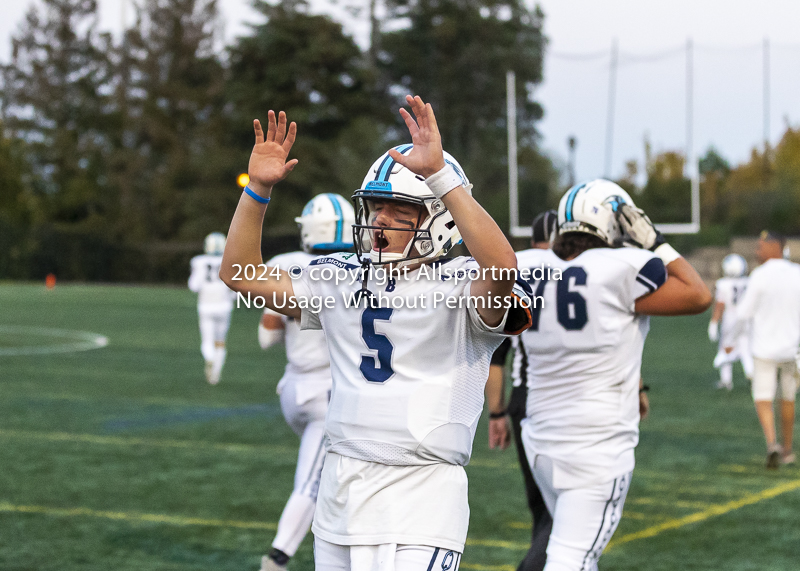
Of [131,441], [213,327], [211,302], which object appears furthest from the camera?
[211,302]

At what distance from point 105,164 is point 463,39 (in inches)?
1009

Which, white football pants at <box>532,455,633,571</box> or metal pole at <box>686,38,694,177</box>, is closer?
white football pants at <box>532,455,633,571</box>

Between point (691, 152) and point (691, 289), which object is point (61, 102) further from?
point (691, 289)

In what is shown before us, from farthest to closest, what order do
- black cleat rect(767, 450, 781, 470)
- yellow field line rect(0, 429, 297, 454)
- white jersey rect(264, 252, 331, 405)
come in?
yellow field line rect(0, 429, 297, 454)
black cleat rect(767, 450, 781, 470)
white jersey rect(264, 252, 331, 405)

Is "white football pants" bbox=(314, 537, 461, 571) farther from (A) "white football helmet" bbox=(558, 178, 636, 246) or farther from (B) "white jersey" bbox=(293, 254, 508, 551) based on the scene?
(A) "white football helmet" bbox=(558, 178, 636, 246)

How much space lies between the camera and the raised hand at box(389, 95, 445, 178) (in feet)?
8.97

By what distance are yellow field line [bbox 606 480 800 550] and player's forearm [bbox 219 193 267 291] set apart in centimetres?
376

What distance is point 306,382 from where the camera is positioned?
18.4 ft

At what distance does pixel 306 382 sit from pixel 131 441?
4456mm

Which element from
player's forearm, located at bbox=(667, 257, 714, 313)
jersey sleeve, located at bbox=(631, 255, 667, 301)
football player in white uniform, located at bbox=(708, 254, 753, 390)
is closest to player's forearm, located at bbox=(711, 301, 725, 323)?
football player in white uniform, located at bbox=(708, 254, 753, 390)

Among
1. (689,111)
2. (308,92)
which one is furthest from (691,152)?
(308,92)

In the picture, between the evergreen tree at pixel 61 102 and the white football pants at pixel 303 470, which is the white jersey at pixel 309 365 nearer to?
the white football pants at pixel 303 470

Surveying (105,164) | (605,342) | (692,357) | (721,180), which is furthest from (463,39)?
(605,342)

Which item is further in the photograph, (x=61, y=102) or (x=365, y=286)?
(x=61, y=102)
